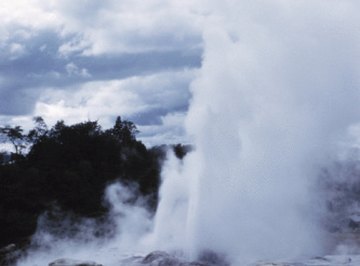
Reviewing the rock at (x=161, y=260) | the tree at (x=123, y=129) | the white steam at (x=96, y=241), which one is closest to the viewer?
the rock at (x=161, y=260)

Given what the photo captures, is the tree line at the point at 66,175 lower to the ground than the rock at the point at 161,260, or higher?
higher

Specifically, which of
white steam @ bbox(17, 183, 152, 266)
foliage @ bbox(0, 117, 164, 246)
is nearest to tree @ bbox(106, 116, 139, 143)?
foliage @ bbox(0, 117, 164, 246)

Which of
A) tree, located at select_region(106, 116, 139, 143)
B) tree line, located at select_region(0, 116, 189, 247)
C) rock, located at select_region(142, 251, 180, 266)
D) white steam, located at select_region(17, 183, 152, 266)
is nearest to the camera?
rock, located at select_region(142, 251, 180, 266)

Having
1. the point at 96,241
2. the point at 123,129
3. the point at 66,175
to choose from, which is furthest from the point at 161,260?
the point at 123,129

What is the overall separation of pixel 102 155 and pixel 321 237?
26090mm

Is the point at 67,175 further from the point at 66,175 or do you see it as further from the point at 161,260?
the point at 161,260

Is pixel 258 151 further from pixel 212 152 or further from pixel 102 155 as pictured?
pixel 102 155

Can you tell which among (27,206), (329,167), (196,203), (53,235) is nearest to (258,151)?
(196,203)

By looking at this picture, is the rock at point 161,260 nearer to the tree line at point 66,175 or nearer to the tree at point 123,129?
the tree line at point 66,175

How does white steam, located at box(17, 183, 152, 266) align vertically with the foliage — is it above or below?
below

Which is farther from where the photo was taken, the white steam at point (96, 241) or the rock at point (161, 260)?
the white steam at point (96, 241)

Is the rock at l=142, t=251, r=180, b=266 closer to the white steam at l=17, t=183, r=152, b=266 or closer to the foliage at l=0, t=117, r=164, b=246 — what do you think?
the white steam at l=17, t=183, r=152, b=266

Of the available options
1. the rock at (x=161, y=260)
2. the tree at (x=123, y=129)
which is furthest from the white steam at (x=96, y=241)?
the tree at (x=123, y=129)

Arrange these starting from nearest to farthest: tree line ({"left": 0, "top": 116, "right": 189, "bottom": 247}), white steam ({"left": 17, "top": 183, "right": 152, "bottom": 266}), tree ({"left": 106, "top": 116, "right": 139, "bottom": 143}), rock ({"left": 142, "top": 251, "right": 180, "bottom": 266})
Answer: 1. rock ({"left": 142, "top": 251, "right": 180, "bottom": 266})
2. white steam ({"left": 17, "top": 183, "right": 152, "bottom": 266})
3. tree line ({"left": 0, "top": 116, "right": 189, "bottom": 247})
4. tree ({"left": 106, "top": 116, "right": 139, "bottom": 143})
